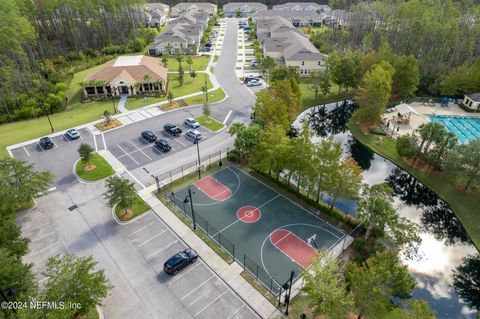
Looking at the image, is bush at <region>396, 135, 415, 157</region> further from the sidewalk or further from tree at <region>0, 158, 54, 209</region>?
tree at <region>0, 158, 54, 209</region>

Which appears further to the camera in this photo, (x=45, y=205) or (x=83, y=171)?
(x=83, y=171)

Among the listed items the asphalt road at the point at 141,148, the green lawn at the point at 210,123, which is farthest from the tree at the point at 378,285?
the green lawn at the point at 210,123

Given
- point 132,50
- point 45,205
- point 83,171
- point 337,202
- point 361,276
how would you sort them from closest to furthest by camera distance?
1. point 361,276
2. point 45,205
3. point 337,202
4. point 83,171
5. point 132,50

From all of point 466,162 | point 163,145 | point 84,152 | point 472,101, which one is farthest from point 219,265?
point 472,101

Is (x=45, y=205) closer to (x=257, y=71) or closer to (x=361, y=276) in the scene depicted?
(x=361, y=276)

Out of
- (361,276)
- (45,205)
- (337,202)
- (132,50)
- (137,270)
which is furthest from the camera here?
(132,50)

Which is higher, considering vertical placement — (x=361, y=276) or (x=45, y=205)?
(x=361, y=276)

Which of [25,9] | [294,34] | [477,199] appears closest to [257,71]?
[294,34]
